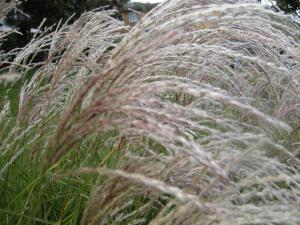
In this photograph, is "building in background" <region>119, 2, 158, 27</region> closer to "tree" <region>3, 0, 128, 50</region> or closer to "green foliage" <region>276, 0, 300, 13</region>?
"tree" <region>3, 0, 128, 50</region>

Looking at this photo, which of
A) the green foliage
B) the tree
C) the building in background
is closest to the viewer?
the building in background

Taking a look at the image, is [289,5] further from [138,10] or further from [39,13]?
[138,10]

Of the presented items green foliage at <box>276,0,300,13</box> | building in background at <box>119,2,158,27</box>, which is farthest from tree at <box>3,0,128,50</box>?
green foliage at <box>276,0,300,13</box>

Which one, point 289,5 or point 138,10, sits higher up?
point 138,10

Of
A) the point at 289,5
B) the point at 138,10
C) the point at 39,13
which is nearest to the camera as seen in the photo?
the point at 138,10

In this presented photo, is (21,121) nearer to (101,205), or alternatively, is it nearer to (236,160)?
(101,205)

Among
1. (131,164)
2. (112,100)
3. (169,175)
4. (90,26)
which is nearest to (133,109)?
(112,100)

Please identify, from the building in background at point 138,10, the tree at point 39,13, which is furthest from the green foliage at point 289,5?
the building in background at point 138,10

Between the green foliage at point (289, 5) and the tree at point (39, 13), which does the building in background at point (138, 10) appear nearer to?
the tree at point (39, 13)

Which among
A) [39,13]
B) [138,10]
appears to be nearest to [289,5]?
[39,13]

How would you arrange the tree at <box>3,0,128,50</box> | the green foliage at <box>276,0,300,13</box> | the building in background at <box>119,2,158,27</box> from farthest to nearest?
the green foliage at <box>276,0,300,13</box> → the tree at <box>3,0,128,50</box> → the building in background at <box>119,2,158,27</box>

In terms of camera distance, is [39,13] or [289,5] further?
[289,5]
